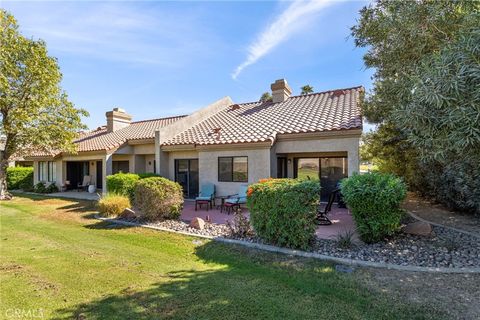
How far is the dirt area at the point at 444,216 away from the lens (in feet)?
32.1

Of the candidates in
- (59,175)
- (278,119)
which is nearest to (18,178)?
(59,175)

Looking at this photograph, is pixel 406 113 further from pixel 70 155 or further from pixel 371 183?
pixel 70 155

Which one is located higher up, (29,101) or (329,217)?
(29,101)

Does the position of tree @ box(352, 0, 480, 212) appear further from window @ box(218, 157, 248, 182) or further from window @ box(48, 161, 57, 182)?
window @ box(48, 161, 57, 182)

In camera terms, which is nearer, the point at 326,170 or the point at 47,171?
the point at 326,170

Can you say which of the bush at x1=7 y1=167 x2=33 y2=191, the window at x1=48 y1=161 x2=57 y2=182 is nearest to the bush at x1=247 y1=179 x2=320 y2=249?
the window at x1=48 y1=161 x2=57 y2=182

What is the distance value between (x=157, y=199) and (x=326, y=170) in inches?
356

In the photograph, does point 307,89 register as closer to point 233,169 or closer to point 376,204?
point 233,169

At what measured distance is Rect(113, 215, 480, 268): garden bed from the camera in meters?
6.44

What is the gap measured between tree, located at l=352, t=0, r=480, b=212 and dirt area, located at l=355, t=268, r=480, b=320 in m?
2.49

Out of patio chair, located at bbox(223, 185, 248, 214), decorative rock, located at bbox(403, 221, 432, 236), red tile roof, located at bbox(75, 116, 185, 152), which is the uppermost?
red tile roof, located at bbox(75, 116, 185, 152)

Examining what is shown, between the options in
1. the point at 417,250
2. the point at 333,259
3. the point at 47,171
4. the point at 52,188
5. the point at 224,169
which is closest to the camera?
the point at 333,259

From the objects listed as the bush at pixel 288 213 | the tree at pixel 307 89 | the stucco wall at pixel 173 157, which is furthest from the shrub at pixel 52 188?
the tree at pixel 307 89

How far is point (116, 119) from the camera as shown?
25.3 metres
